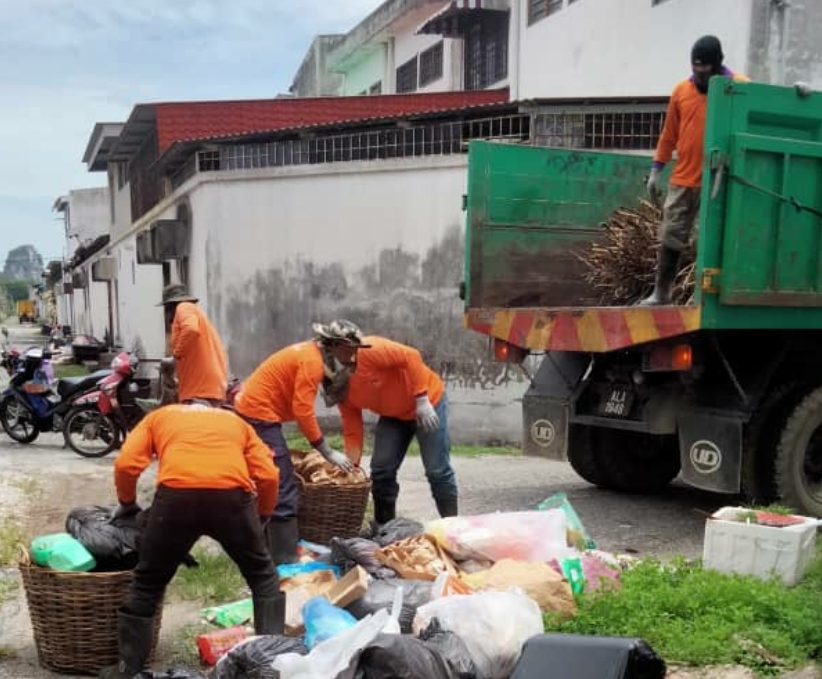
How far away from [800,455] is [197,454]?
3.75 metres

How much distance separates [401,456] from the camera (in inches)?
215

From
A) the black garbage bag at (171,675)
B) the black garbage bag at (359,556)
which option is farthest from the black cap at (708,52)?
the black garbage bag at (171,675)

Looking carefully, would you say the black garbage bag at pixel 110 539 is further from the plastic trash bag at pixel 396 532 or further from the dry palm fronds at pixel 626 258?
the dry palm fronds at pixel 626 258

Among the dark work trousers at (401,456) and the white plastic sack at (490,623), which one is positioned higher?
the dark work trousers at (401,456)

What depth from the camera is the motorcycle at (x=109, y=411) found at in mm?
9102

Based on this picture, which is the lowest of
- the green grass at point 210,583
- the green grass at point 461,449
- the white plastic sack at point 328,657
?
the green grass at point 461,449

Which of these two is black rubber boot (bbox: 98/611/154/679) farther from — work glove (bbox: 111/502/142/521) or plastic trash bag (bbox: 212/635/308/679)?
work glove (bbox: 111/502/142/521)

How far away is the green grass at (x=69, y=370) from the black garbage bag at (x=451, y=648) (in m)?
16.4

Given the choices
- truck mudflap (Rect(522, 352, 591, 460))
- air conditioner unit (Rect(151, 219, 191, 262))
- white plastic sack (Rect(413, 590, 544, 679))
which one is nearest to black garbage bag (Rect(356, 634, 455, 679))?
white plastic sack (Rect(413, 590, 544, 679))

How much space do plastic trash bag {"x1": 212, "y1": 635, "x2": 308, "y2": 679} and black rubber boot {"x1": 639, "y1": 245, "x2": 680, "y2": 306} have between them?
3.15 meters

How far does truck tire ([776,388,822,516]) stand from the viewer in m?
5.47

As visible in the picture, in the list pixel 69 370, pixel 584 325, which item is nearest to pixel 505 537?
pixel 584 325

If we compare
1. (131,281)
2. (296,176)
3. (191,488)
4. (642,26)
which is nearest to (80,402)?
(296,176)

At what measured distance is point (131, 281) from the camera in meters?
19.0
